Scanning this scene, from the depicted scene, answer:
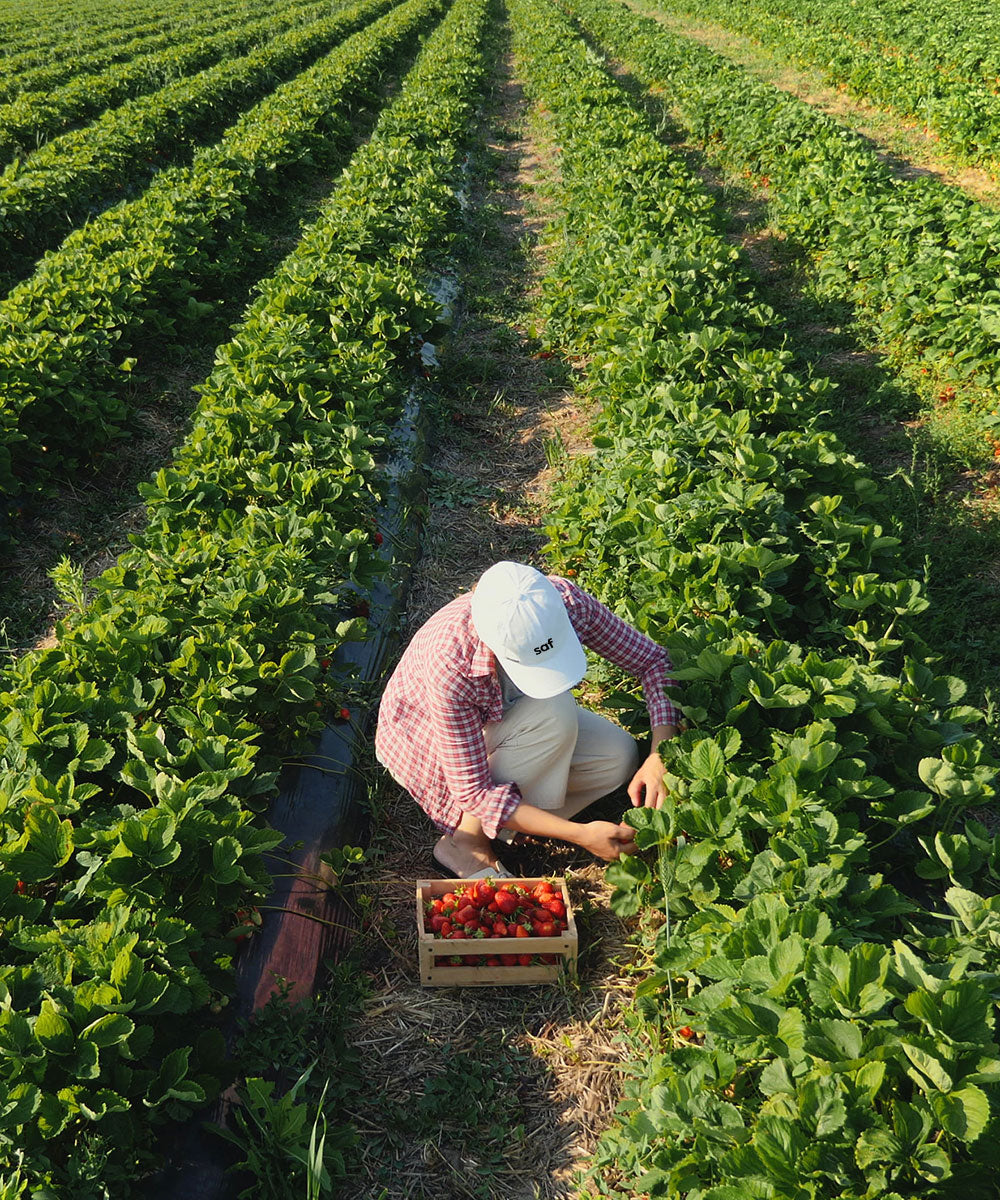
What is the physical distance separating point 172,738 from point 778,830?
210 cm

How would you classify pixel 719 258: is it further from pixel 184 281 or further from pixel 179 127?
pixel 179 127

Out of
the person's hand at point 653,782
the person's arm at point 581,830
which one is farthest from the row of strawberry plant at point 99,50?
the person's hand at point 653,782

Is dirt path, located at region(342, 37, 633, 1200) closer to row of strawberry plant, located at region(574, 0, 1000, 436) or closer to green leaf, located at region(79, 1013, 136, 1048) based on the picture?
green leaf, located at region(79, 1013, 136, 1048)

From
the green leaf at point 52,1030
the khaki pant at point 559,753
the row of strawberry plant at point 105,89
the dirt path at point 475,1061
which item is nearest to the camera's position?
the green leaf at point 52,1030

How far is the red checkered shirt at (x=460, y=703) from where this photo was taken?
3.07 metres

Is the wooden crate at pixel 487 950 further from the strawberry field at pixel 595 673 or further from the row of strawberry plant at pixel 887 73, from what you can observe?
the row of strawberry plant at pixel 887 73

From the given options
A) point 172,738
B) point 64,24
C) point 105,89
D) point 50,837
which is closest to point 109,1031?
point 50,837

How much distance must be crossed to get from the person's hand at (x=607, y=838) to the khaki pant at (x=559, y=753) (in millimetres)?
321

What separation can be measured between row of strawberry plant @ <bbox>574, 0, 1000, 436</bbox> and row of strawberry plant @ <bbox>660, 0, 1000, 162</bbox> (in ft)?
8.31

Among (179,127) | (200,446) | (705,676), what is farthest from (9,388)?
(179,127)

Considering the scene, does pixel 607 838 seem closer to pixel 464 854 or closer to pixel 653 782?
pixel 653 782

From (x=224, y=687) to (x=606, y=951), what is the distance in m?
1.74

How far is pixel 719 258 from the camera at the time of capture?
734cm

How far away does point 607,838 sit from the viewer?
10.5ft
